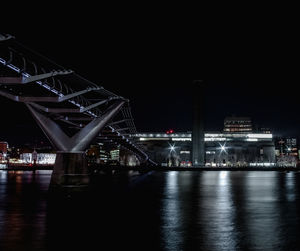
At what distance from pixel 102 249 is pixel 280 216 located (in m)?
11.6

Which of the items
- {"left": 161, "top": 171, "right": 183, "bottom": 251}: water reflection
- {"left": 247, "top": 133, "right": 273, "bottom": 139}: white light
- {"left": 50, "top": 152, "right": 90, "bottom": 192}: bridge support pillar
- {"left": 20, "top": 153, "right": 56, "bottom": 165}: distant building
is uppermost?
{"left": 247, "top": 133, "right": 273, "bottom": 139}: white light

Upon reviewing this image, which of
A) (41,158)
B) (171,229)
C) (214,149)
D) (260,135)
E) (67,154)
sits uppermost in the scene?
(260,135)

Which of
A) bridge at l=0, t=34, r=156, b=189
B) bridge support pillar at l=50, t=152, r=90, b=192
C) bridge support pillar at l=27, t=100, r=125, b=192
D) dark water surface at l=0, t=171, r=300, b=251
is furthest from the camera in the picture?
bridge support pillar at l=50, t=152, r=90, b=192

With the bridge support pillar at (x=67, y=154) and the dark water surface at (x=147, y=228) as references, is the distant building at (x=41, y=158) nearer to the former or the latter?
the bridge support pillar at (x=67, y=154)

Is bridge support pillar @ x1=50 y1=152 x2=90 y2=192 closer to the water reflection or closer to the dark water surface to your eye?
the dark water surface

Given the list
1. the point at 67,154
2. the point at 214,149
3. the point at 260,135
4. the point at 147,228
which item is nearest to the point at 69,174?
the point at 67,154

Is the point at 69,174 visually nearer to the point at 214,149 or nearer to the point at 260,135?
the point at 214,149

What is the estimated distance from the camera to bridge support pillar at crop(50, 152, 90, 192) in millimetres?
29297

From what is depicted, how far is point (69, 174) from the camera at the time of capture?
2959 centimetres

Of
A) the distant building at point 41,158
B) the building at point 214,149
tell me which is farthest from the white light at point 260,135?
the distant building at point 41,158

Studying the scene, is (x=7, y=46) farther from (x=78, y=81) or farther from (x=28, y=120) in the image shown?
(x=28, y=120)

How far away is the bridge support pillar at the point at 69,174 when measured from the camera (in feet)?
96.1

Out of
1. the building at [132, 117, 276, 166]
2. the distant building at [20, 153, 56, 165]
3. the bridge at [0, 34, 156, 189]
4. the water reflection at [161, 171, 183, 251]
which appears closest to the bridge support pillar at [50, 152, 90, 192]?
the bridge at [0, 34, 156, 189]

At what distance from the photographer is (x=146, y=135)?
172 metres
